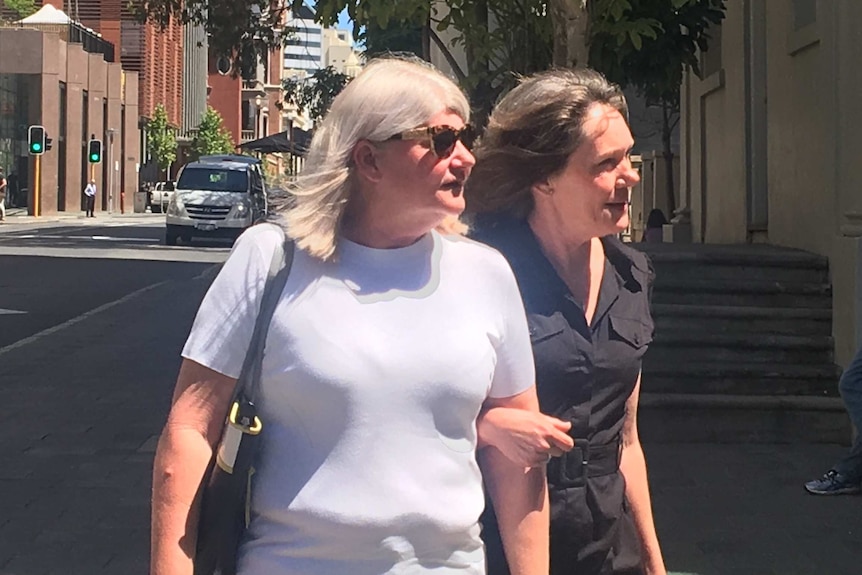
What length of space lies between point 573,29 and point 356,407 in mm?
6778

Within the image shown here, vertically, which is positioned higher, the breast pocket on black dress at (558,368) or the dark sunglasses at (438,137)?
the dark sunglasses at (438,137)

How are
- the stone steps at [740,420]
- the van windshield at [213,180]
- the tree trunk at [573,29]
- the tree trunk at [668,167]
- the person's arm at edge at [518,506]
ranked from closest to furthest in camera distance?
the person's arm at edge at [518,506]
the tree trunk at [573,29]
the stone steps at [740,420]
the tree trunk at [668,167]
the van windshield at [213,180]

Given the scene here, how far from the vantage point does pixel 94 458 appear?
795cm

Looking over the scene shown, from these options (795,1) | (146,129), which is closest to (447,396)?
(795,1)

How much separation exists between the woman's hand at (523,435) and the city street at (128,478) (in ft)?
12.0

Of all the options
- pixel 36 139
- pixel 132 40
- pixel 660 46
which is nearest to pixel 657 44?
pixel 660 46

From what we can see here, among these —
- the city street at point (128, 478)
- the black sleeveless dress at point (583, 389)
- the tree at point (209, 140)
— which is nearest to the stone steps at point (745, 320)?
the city street at point (128, 478)

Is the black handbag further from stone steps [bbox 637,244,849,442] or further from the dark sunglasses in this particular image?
stone steps [bbox 637,244,849,442]

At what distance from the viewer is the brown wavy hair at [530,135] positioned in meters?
2.85

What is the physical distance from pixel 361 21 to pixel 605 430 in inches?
300

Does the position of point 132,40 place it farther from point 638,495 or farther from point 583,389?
point 583,389

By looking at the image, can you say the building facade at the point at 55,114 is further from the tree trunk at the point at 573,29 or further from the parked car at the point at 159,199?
the tree trunk at the point at 573,29

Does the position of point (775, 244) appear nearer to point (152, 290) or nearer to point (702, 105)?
point (702, 105)

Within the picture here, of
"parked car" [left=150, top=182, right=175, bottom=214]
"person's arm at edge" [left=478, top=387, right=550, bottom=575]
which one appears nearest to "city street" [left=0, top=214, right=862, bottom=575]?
"person's arm at edge" [left=478, top=387, right=550, bottom=575]
